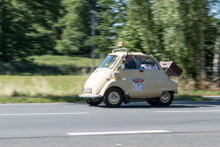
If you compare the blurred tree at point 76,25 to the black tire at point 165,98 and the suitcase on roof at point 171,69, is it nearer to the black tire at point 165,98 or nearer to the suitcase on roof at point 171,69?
the suitcase on roof at point 171,69

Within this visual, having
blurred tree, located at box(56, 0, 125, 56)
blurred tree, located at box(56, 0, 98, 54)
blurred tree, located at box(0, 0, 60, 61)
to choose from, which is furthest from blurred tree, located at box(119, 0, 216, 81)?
blurred tree, located at box(56, 0, 98, 54)

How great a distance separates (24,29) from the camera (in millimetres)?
36812

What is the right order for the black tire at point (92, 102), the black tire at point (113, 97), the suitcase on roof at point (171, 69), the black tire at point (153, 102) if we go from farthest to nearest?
the suitcase on roof at point (171, 69)
the black tire at point (153, 102)
the black tire at point (92, 102)
the black tire at point (113, 97)

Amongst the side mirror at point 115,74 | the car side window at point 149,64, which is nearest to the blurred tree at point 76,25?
the car side window at point 149,64

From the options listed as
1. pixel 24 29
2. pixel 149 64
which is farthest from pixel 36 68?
pixel 149 64

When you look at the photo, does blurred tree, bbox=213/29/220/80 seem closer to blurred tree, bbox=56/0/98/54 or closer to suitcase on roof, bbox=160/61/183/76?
suitcase on roof, bbox=160/61/183/76

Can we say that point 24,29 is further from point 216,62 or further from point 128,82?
point 128,82

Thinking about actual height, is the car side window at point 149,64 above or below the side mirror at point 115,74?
above

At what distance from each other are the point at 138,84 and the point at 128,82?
13.7 inches

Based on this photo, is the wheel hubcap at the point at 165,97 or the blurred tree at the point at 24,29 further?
the blurred tree at the point at 24,29

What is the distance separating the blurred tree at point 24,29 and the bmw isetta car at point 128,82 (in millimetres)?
24496

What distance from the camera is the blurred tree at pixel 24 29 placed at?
3584 centimetres

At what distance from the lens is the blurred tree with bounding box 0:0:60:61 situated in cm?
3584

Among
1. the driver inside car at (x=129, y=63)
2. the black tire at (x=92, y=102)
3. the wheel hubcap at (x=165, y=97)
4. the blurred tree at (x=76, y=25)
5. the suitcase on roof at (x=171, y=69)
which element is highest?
the blurred tree at (x=76, y=25)
